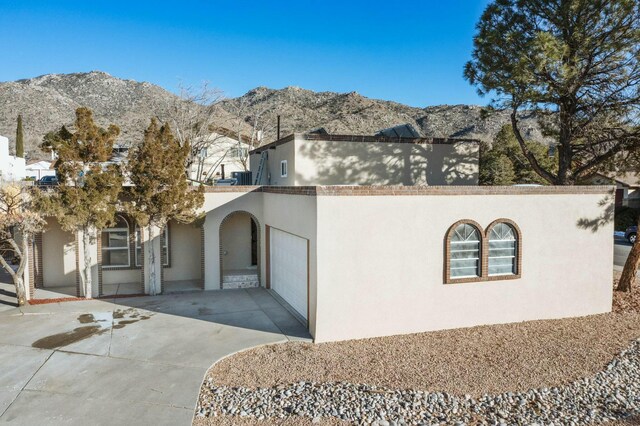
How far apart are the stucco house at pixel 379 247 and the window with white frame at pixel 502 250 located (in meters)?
0.03

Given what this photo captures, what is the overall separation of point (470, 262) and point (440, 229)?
4.74ft

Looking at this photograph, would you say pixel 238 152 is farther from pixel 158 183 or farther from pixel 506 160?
pixel 158 183

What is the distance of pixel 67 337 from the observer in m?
10.6

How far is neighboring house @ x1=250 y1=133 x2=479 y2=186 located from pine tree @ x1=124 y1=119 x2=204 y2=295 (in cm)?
411

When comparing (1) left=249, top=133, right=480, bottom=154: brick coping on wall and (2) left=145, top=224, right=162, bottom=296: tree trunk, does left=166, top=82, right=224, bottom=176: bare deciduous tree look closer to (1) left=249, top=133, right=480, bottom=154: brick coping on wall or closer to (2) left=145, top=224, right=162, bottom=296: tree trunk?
(1) left=249, top=133, right=480, bottom=154: brick coping on wall

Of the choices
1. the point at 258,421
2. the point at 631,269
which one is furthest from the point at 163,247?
the point at 631,269

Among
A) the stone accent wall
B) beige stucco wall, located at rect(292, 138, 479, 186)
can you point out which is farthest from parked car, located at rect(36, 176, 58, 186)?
the stone accent wall

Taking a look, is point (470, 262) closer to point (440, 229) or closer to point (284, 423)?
point (440, 229)

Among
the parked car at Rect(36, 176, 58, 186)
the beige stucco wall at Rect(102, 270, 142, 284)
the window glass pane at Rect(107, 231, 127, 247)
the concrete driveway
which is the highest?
the parked car at Rect(36, 176, 58, 186)

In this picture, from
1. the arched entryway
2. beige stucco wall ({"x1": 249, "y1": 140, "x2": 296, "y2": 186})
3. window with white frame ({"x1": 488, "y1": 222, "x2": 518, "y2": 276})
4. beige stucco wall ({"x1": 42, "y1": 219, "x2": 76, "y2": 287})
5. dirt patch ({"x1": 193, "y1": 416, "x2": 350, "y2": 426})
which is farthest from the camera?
the arched entryway

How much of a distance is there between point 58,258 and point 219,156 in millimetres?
26446

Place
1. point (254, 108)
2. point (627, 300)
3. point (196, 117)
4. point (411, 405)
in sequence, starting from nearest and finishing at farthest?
1. point (411, 405)
2. point (627, 300)
3. point (196, 117)
4. point (254, 108)

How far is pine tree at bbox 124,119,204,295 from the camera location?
13.6 metres

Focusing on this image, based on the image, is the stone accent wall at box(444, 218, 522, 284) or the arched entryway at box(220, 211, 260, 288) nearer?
the stone accent wall at box(444, 218, 522, 284)
